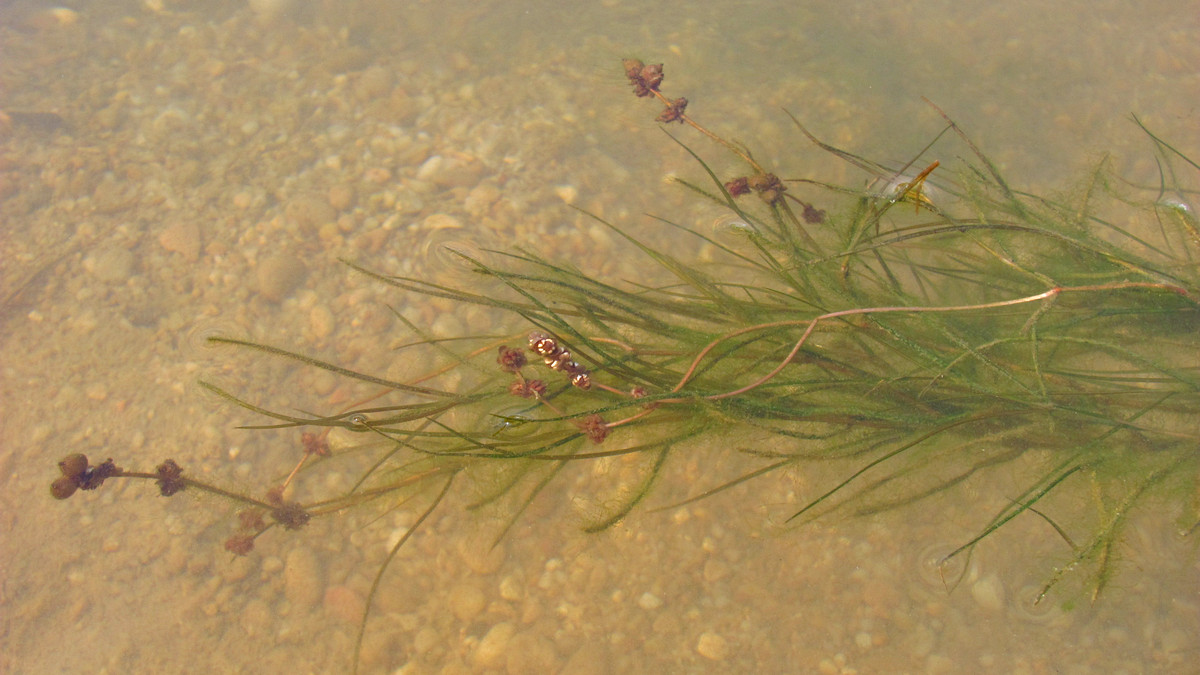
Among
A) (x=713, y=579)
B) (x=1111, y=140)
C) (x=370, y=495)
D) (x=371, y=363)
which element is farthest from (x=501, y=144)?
(x=1111, y=140)

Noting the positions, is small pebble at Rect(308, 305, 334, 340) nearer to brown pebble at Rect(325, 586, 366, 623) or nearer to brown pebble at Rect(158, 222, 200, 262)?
brown pebble at Rect(158, 222, 200, 262)

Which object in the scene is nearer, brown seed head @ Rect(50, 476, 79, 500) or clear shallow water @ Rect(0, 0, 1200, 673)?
brown seed head @ Rect(50, 476, 79, 500)

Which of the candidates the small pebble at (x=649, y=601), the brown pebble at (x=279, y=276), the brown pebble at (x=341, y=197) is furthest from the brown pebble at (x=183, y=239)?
the small pebble at (x=649, y=601)

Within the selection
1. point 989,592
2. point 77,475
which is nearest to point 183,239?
point 77,475

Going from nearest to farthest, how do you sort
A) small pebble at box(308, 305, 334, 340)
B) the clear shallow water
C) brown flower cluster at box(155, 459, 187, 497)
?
brown flower cluster at box(155, 459, 187, 497) → the clear shallow water → small pebble at box(308, 305, 334, 340)

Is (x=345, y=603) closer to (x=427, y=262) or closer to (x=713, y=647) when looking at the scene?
(x=713, y=647)

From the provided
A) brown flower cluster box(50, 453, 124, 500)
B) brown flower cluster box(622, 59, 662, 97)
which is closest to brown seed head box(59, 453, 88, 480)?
brown flower cluster box(50, 453, 124, 500)
